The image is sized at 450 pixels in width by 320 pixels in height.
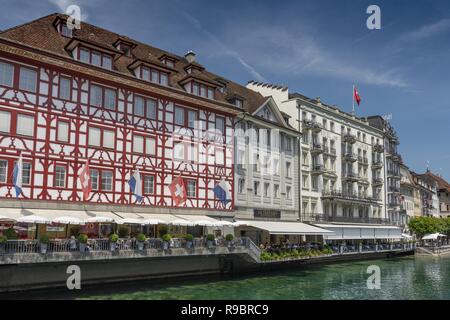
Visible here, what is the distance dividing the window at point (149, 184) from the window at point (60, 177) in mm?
6591

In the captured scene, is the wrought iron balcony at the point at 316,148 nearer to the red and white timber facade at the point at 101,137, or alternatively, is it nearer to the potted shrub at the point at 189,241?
the red and white timber facade at the point at 101,137

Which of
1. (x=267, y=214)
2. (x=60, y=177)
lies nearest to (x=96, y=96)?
(x=60, y=177)

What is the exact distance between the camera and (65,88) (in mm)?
32531

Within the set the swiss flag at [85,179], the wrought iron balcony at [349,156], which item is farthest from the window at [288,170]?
the swiss flag at [85,179]

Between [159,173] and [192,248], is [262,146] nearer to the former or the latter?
[159,173]

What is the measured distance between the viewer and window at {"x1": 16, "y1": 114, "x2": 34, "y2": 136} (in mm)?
29891

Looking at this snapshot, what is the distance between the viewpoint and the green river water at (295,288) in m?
27.9

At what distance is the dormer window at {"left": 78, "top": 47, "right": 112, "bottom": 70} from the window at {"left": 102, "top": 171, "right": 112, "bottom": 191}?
7.46m

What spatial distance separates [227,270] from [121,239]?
10989mm

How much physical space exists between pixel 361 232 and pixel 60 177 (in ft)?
137

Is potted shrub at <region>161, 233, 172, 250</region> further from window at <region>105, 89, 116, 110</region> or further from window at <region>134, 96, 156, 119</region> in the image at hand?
window at <region>105, 89, 116, 110</region>

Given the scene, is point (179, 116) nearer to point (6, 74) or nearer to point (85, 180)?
point (85, 180)

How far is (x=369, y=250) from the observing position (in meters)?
57.5

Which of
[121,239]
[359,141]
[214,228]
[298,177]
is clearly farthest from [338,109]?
[121,239]
